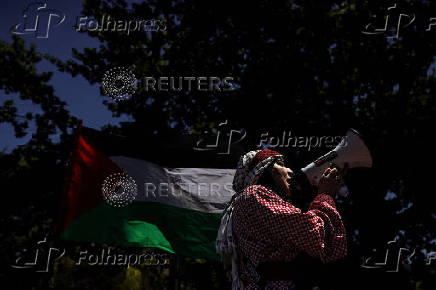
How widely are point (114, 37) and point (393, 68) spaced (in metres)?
7.81

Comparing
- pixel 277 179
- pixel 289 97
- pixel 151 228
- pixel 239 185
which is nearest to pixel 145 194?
pixel 151 228

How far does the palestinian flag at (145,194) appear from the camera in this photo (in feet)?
17.0

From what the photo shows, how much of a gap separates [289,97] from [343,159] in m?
7.88

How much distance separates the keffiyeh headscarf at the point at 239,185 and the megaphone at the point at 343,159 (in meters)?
0.24

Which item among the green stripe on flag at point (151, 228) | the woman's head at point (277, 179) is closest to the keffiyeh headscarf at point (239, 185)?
the woman's head at point (277, 179)

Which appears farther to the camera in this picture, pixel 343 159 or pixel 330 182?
pixel 343 159

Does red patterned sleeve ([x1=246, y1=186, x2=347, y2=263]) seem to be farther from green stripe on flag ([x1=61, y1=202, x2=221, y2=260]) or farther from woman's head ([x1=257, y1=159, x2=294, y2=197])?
green stripe on flag ([x1=61, y1=202, x2=221, y2=260])

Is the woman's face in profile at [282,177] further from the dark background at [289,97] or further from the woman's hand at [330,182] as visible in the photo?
the dark background at [289,97]

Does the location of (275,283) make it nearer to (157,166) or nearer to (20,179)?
(157,166)

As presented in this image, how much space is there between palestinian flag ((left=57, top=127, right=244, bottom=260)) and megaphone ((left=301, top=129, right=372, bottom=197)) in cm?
277

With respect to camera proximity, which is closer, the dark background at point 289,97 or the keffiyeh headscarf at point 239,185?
the keffiyeh headscarf at point 239,185

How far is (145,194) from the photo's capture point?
5.58 meters

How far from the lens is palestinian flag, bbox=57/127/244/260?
5191mm

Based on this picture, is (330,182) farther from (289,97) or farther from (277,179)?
(289,97)
